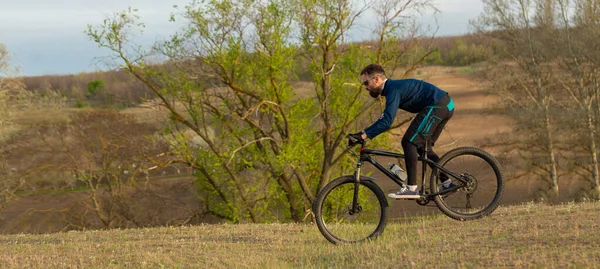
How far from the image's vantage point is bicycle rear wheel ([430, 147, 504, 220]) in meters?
8.31

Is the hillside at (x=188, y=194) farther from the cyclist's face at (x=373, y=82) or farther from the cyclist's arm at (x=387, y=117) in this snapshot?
the cyclist's arm at (x=387, y=117)

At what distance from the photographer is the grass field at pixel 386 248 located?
664cm

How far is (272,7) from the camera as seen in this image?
22922mm

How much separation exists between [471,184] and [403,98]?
156 centimetres

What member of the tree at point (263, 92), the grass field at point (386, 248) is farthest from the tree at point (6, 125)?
the grass field at point (386, 248)

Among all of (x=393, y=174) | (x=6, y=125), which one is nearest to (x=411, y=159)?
(x=393, y=174)

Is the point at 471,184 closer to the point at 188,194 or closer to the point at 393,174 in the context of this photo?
the point at 393,174

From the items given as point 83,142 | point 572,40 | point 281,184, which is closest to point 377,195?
point 281,184

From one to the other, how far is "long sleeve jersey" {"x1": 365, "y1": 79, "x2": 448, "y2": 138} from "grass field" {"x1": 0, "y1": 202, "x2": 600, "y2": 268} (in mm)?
1448

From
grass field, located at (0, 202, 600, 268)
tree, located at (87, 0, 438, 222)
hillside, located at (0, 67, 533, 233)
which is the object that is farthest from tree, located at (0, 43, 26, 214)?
grass field, located at (0, 202, 600, 268)

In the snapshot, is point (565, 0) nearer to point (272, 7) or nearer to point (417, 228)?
point (272, 7)

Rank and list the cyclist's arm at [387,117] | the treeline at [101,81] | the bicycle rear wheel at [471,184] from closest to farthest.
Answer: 1. the cyclist's arm at [387,117]
2. the bicycle rear wheel at [471,184]
3. the treeline at [101,81]

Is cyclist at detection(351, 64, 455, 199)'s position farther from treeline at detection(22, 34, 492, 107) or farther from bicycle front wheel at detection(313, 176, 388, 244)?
treeline at detection(22, 34, 492, 107)

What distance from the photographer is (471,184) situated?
8312mm
